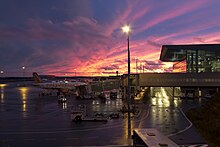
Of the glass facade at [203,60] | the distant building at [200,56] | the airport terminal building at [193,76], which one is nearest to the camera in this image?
the airport terminal building at [193,76]

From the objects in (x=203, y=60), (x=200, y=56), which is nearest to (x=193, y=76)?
(x=200, y=56)

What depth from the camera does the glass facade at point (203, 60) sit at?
9788cm

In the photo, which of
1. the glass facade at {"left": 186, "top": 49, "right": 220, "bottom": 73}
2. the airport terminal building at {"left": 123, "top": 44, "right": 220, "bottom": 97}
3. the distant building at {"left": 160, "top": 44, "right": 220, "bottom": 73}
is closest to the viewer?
the airport terminal building at {"left": 123, "top": 44, "right": 220, "bottom": 97}

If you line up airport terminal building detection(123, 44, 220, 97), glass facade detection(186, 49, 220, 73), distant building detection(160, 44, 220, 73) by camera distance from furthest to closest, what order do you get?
glass facade detection(186, 49, 220, 73), distant building detection(160, 44, 220, 73), airport terminal building detection(123, 44, 220, 97)

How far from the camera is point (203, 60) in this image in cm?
9938

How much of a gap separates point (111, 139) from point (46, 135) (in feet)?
25.9

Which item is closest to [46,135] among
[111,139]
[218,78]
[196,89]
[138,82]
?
[111,139]

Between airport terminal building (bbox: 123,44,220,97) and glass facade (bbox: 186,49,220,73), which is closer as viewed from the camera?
airport terminal building (bbox: 123,44,220,97)

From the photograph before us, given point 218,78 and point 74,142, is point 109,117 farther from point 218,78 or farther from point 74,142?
point 218,78

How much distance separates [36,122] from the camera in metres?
37.7

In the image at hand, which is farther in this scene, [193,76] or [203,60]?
[203,60]

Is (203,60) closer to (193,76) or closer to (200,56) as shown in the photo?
(200,56)

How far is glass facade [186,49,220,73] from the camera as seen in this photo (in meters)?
97.9

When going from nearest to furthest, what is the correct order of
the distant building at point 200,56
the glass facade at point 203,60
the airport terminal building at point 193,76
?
the airport terminal building at point 193,76, the distant building at point 200,56, the glass facade at point 203,60
